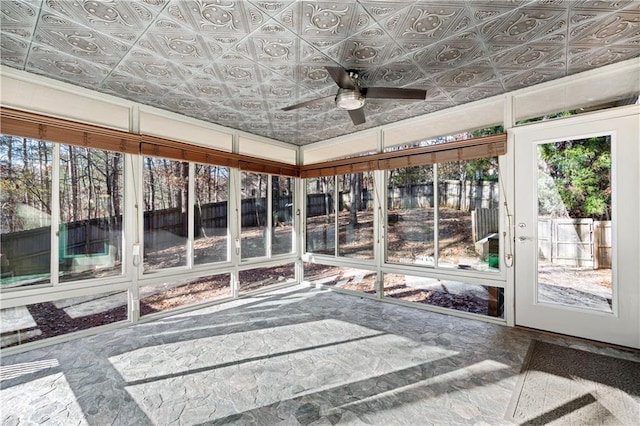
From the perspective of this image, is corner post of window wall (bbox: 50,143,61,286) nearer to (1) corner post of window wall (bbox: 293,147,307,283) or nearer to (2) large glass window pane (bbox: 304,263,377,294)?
(1) corner post of window wall (bbox: 293,147,307,283)

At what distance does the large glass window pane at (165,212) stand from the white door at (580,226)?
4299 mm

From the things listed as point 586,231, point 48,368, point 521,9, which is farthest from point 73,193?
point 586,231

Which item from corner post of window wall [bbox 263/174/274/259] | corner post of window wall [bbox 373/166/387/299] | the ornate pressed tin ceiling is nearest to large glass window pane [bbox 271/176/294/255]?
corner post of window wall [bbox 263/174/274/259]

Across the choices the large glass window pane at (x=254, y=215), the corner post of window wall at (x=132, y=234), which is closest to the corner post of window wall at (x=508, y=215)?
the large glass window pane at (x=254, y=215)

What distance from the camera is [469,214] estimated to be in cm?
370

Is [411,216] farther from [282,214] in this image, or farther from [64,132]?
[64,132]

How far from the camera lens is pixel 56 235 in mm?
3020

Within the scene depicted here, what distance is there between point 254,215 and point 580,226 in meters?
4.34

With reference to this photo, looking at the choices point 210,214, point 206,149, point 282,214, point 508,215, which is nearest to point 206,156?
point 206,149

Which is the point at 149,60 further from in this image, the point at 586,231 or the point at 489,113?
the point at 586,231

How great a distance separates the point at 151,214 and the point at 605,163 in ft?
17.0

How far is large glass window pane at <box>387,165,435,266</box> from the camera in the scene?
13.3ft

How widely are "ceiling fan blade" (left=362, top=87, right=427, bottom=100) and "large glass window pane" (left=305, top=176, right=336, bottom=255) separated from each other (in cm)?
268

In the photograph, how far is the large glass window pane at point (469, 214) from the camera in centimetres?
→ 352
